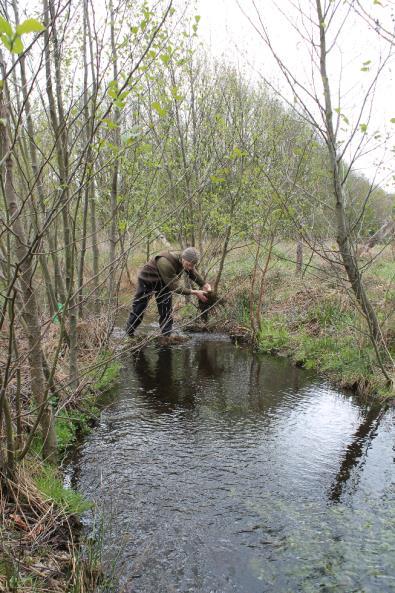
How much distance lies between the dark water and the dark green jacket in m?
2.18

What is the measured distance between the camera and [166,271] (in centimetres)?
854

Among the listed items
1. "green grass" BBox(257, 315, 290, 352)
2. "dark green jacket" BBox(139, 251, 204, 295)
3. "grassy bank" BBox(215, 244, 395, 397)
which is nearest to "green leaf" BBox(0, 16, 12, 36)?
"grassy bank" BBox(215, 244, 395, 397)

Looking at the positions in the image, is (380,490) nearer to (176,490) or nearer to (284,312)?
(176,490)

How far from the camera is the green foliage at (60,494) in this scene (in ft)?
12.2

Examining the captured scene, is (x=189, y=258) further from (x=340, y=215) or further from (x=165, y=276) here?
(x=340, y=215)

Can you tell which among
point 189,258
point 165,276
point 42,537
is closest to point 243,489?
point 42,537

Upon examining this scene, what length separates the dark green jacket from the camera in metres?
8.49

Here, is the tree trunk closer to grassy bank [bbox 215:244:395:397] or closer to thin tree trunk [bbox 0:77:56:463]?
grassy bank [bbox 215:244:395:397]

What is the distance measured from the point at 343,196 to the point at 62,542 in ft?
16.2

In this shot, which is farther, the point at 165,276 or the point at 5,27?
the point at 165,276

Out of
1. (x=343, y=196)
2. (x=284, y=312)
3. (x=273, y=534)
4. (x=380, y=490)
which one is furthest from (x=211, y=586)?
(x=284, y=312)

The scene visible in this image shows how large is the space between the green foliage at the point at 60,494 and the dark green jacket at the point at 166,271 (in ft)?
15.2

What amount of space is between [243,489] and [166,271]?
16.1ft

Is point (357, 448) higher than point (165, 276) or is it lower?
lower
